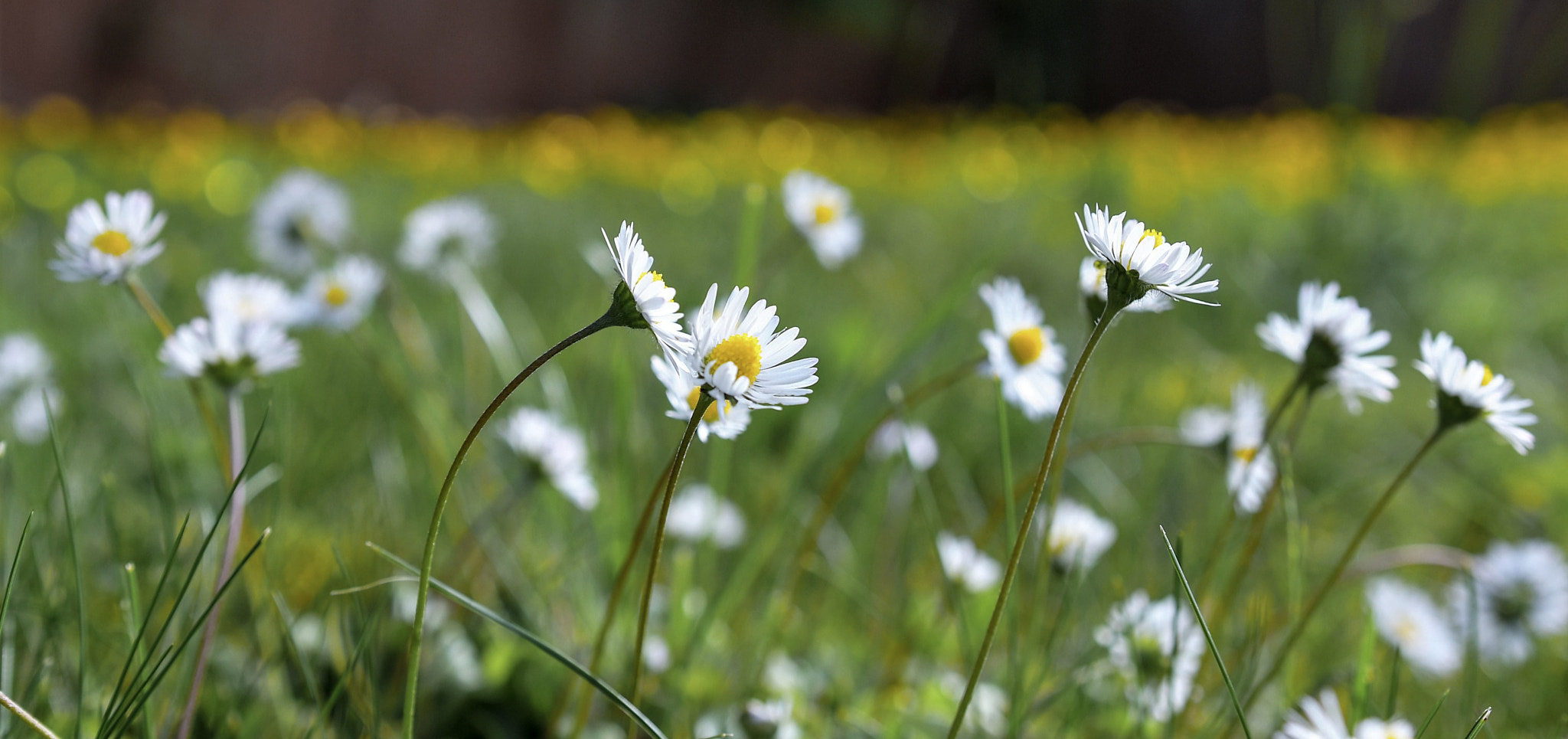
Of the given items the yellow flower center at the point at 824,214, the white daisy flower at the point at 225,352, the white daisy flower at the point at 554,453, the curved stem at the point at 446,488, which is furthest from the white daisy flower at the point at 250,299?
the yellow flower center at the point at 824,214

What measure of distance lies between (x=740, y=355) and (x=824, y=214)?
0.50m

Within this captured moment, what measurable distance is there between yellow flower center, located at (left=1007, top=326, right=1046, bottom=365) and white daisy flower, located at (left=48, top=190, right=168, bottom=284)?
0.45 metres

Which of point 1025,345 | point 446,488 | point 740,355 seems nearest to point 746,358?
point 740,355

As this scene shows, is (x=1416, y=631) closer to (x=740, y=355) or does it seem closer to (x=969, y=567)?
(x=969, y=567)

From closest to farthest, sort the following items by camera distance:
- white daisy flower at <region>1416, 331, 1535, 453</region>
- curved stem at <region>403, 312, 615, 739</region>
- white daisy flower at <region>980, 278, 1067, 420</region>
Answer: curved stem at <region>403, 312, 615, 739</region> → white daisy flower at <region>1416, 331, 1535, 453</region> → white daisy flower at <region>980, 278, 1067, 420</region>

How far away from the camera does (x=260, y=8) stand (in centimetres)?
473

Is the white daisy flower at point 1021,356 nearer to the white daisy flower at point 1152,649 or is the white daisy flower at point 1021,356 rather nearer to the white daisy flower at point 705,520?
the white daisy flower at point 1152,649

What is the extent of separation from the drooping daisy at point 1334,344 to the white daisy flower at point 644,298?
0.31 metres

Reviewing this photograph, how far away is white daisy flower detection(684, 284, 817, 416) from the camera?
353 mm

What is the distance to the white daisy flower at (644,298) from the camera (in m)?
0.36

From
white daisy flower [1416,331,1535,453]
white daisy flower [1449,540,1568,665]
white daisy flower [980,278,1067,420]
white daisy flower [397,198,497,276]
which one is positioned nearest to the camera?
white daisy flower [1416,331,1535,453]

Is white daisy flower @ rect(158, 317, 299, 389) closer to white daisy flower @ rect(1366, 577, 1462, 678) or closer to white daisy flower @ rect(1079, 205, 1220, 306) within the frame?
white daisy flower @ rect(1079, 205, 1220, 306)

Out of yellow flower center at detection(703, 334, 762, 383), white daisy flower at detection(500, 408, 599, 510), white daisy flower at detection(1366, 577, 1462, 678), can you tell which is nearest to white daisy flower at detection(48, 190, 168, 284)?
white daisy flower at detection(500, 408, 599, 510)

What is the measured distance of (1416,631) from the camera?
2.56 feet
